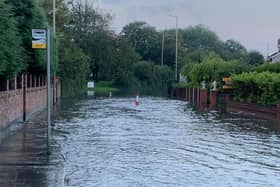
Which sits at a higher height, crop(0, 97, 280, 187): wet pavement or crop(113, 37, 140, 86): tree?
crop(113, 37, 140, 86): tree

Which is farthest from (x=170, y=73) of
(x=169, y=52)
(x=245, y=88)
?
(x=245, y=88)

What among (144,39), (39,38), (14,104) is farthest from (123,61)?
(39,38)

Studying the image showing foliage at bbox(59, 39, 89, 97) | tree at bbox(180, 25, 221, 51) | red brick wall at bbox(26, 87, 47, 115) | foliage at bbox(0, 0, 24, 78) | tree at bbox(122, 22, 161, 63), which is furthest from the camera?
tree at bbox(180, 25, 221, 51)

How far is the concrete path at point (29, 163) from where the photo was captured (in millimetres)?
11234

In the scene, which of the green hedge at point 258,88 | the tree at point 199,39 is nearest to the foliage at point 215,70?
the green hedge at point 258,88

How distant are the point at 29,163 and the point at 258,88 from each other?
79.7 feet

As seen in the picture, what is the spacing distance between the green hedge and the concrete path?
17.6m

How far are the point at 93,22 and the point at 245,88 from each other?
60.5m

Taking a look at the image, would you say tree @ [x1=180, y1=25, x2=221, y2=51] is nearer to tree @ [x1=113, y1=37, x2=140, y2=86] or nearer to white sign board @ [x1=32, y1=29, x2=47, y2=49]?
tree @ [x1=113, y1=37, x2=140, y2=86]

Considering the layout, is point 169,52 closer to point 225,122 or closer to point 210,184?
point 225,122

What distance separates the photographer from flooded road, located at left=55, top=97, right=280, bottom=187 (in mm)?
12408

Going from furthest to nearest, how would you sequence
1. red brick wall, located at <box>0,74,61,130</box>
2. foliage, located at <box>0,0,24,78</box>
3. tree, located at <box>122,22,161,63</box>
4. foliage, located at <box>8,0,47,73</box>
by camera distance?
tree, located at <box>122,22,161,63</box> → foliage, located at <box>8,0,47,73</box> → red brick wall, located at <box>0,74,61,130</box> → foliage, located at <box>0,0,24,78</box>

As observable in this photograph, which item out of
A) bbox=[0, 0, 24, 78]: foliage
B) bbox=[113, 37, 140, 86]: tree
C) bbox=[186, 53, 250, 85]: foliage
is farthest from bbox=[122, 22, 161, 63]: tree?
bbox=[0, 0, 24, 78]: foliage

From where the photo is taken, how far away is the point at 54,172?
12.5 meters
